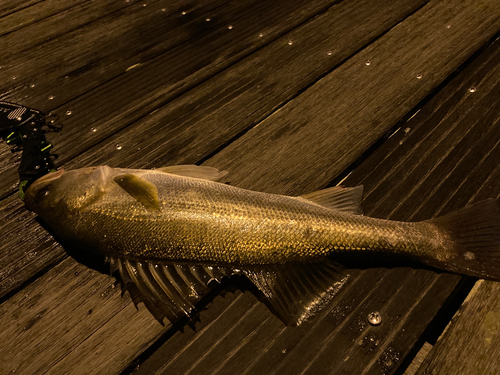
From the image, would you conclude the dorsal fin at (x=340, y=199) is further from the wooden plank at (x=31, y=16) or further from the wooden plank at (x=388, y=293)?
the wooden plank at (x=31, y=16)

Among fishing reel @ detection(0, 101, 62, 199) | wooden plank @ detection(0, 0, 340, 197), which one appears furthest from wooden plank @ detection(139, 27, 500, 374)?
fishing reel @ detection(0, 101, 62, 199)

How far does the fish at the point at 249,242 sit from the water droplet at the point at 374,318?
0.75ft

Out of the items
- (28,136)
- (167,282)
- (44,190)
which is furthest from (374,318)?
(28,136)

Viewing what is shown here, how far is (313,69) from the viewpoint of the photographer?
3.01 metres

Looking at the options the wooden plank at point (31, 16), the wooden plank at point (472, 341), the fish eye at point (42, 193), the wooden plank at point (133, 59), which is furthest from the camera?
the wooden plank at point (31, 16)

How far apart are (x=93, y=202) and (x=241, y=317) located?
3.46 ft

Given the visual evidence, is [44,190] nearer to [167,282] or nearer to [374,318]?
[167,282]

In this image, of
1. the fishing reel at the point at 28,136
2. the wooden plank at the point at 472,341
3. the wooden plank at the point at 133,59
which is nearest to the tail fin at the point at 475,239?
the wooden plank at the point at 472,341

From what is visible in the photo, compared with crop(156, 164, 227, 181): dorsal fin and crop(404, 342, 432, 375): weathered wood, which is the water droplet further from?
crop(156, 164, 227, 181): dorsal fin

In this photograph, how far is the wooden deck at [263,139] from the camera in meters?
1.83

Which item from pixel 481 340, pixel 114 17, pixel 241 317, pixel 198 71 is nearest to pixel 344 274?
pixel 241 317

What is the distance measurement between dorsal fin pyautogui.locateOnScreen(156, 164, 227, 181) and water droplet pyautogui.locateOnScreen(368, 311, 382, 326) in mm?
1228

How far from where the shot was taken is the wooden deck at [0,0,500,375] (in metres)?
1.83

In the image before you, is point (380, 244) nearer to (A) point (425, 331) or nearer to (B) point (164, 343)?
(A) point (425, 331)
